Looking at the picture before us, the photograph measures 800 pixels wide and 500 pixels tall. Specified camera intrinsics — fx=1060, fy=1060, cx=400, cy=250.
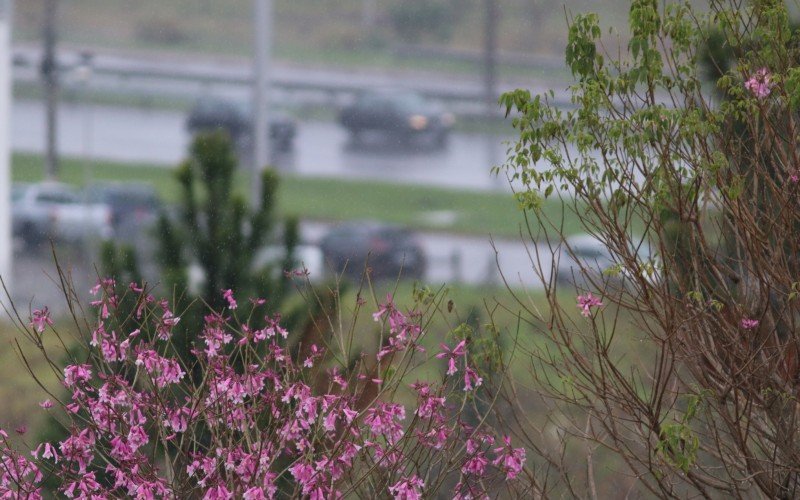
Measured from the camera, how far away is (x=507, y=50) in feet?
22.6

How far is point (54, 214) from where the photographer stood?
7992 millimetres

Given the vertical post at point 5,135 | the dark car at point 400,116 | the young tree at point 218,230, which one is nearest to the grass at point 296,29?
the dark car at point 400,116

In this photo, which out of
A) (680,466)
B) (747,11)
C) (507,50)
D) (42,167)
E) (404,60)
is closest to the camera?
(680,466)

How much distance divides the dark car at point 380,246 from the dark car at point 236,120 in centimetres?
109

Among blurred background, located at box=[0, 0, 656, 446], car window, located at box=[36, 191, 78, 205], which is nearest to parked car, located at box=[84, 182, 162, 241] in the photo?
blurred background, located at box=[0, 0, 656, 446]

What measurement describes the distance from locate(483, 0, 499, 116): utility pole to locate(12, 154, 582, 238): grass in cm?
82

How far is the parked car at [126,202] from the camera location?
7.47 metres

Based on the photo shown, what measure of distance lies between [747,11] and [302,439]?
1142mm

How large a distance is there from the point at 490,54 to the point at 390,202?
1.45 m

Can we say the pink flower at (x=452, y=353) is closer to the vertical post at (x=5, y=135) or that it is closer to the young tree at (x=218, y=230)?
the young tree at (x=218, y=230)

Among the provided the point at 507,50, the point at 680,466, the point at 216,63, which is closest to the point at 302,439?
the point at 680,466

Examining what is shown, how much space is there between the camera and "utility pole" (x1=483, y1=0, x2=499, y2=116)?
6.93 m

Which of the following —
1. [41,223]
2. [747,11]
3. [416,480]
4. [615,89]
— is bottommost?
[41,223]

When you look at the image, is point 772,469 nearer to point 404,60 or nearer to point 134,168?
point 404,60
